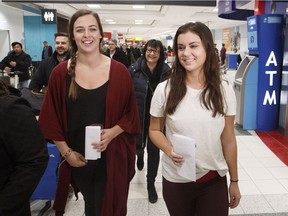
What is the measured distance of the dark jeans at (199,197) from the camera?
58.7 inches

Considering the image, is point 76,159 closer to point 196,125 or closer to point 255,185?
point 196,125

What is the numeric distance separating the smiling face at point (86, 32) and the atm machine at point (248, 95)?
159 inches

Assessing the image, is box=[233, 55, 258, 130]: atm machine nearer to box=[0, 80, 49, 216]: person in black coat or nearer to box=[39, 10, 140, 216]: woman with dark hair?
box=[39, 10, 140, 216]: woman with dark hair

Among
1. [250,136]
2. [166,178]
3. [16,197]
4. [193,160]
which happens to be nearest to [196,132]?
[193,160]

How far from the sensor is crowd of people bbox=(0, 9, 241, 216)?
146cm

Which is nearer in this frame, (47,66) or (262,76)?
(47,66)

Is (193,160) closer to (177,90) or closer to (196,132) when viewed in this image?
(196,132)

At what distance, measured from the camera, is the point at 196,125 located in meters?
1.44

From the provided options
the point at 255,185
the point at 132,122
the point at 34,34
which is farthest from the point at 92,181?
the point at 34,34

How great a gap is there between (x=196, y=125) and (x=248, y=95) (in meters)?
4.09

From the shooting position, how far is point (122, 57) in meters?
5.83

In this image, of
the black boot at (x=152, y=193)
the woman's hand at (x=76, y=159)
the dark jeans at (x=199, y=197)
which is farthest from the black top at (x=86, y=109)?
the black boot at (x=152, y=193)

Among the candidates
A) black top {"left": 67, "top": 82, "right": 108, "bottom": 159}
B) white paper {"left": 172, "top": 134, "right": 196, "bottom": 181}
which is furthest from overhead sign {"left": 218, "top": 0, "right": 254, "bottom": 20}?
white paper {"left": 172, "top": 134, "right": 196, "bottom": 181}

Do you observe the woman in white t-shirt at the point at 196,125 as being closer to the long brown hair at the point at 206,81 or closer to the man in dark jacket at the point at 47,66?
the long brown hair at the point at 206,81
